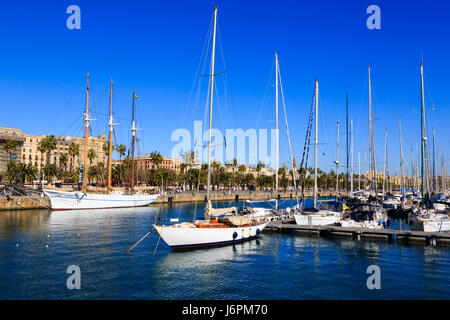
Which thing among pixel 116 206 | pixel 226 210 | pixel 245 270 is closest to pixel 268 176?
pixel 116 206

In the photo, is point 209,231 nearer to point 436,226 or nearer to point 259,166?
point 436,226

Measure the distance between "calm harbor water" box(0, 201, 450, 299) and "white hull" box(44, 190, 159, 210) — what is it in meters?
28.1

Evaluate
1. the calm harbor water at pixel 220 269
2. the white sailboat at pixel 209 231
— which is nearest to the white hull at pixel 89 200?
the calm harbor water at pixel 220 269

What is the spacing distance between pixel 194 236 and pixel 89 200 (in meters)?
45.3

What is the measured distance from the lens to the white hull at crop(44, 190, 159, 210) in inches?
2428

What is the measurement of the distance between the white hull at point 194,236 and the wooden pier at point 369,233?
1009cm

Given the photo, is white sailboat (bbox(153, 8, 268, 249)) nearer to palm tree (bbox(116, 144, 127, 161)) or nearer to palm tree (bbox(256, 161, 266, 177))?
palm tree (bbox(116, 144, 127, 161))

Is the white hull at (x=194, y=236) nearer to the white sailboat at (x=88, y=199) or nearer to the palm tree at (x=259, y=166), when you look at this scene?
the white sailboat at (x=88, y=199)

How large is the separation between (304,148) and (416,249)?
912 inches

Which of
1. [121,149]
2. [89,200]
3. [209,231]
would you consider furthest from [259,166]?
[209,231]

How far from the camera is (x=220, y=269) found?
907 inches

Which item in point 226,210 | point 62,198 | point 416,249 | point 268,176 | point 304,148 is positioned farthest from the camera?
point 268,176
